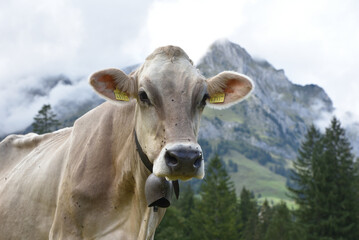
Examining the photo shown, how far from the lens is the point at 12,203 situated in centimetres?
613

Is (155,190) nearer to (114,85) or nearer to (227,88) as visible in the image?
(114,85)

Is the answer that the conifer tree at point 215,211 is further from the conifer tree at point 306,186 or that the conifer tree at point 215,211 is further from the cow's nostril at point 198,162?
the cow's nostril at point 198,162

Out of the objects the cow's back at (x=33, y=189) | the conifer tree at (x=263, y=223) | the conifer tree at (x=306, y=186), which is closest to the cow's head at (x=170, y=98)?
the cow's back at (x=33, y=189)

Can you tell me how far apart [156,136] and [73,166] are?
1.52 metres

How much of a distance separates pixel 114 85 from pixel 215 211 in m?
47.4

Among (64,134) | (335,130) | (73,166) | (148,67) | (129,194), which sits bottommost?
(129,194)

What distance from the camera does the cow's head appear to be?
3928 mm

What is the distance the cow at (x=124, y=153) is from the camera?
422 centimetres

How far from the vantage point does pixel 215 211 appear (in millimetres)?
50312

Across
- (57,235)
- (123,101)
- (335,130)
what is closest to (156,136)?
(123,101)

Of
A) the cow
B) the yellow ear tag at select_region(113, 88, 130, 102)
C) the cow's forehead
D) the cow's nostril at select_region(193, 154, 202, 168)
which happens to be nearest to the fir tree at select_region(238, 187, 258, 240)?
the cow

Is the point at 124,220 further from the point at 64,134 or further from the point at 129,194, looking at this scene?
the point at 64,134

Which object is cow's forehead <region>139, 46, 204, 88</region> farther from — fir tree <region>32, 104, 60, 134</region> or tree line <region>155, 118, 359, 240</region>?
fir tree <region>32, 104, 60, 134</region>

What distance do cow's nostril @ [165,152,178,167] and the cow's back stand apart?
228 centimetres
